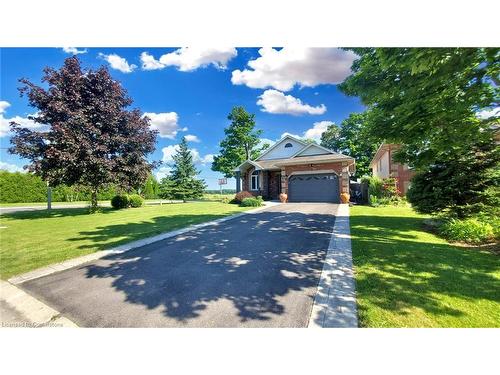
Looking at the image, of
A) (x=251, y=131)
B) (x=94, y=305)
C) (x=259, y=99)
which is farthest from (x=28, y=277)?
(x=251, y=131)

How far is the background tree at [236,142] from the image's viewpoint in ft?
103

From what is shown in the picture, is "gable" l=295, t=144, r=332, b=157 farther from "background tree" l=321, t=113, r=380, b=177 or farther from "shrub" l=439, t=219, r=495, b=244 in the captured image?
"background tree" l=321, t=113, r=380, b=177

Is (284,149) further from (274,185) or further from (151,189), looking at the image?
(151,189)

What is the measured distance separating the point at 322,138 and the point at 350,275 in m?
41.0

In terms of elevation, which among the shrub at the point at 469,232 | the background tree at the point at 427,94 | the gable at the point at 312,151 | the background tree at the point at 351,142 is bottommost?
the shrub at the point at 469,232

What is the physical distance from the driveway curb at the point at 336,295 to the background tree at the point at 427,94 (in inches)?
137

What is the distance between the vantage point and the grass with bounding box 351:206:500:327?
9.01 feet

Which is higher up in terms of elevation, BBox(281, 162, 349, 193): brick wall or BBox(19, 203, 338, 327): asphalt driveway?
BBox(281, 162, 349, 193): brick wall

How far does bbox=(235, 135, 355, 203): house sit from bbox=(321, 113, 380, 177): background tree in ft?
52.1

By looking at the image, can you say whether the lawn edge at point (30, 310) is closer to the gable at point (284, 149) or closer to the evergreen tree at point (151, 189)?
the gable at point (284, 149)

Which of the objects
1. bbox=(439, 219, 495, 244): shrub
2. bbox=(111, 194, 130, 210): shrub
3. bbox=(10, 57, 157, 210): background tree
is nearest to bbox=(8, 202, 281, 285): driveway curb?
bbox=(10, 57, 157, 210): background tree

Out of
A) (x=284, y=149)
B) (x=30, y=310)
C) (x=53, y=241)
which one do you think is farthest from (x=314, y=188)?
(x=30, y=310)

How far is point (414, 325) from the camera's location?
8.56 feet

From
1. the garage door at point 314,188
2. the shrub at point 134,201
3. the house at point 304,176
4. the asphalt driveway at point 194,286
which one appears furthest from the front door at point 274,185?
the asphalt driveway at point 194,286
